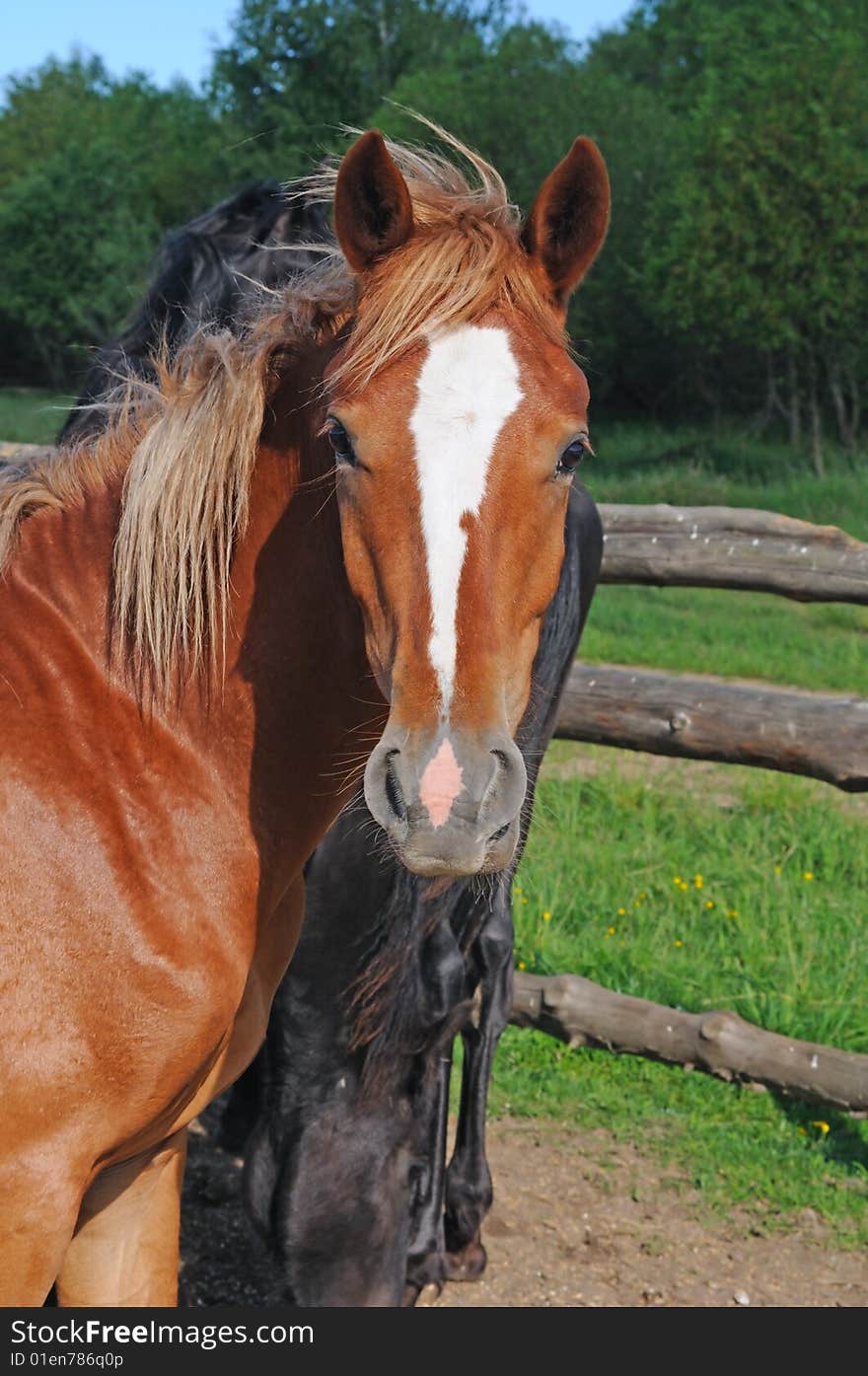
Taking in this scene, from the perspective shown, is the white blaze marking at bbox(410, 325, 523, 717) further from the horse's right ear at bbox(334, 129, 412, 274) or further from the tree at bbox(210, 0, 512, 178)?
the tree at bbox(210, 0, 512, 178)

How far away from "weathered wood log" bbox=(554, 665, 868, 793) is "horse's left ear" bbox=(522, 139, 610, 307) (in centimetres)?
238

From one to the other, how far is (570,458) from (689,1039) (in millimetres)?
2441

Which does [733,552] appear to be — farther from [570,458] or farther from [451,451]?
[451,451]

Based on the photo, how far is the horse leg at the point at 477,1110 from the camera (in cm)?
309

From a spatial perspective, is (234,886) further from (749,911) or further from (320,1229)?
(749,911)

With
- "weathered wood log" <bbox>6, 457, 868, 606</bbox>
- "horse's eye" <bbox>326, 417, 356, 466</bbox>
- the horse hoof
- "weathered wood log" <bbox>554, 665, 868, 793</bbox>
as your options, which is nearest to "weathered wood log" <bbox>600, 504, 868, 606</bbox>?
"weathered wood log" <bbox>6, 457, 868, 606</bbox>

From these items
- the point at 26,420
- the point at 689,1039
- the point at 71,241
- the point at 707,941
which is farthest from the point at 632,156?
the point at 689,1039

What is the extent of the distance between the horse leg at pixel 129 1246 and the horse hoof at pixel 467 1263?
40.7 inches

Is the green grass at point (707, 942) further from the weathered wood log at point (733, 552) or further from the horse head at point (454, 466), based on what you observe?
the horse head at point (454, 466)

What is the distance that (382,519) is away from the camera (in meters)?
1.70

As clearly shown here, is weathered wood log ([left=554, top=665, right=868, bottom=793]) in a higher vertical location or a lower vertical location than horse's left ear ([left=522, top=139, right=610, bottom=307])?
lower

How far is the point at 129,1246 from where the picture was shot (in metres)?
2.14

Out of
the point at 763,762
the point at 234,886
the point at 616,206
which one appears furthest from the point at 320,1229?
the point at 616,206

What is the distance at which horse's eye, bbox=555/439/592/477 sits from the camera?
180 cm
